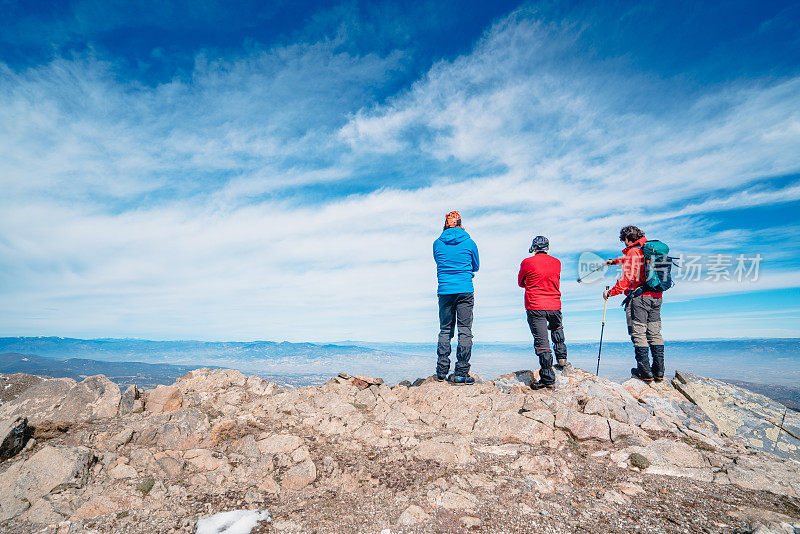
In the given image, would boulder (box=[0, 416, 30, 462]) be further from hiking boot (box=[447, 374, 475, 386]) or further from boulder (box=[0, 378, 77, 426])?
hiking boot (box=[447, 374, 475, 386])

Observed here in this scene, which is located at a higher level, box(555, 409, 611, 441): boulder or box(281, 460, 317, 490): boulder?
box(555, 409, 611, 441): boulder

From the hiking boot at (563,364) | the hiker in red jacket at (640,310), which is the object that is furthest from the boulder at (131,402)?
the hiker in red jacket at (640,310)

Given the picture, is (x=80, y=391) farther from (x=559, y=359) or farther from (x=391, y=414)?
(x=559, y=359)

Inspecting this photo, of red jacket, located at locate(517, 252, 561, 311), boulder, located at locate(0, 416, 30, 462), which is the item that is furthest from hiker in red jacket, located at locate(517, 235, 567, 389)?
boulder, located at locate(0, 416, 30, 462)

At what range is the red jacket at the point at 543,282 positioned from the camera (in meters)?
9.08

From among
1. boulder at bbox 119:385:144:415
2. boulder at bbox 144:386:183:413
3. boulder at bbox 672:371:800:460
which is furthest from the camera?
boulder at bbox 672:371:800:460

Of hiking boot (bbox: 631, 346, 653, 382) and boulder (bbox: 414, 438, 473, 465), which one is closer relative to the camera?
boulder (bbox: 414, 438, 473, 465)

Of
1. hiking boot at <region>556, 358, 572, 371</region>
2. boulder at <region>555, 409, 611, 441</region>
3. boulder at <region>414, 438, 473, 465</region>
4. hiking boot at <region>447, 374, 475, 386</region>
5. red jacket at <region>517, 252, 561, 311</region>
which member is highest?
red jacket at <region>517, 252, 561, 311</region>

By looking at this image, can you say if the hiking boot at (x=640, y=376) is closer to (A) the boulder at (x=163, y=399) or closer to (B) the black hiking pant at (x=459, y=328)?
(B) the black hiking pant at (x=459, y=328)

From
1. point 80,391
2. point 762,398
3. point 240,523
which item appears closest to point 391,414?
point 240,523

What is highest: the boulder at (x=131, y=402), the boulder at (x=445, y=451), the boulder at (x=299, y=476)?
the boulder at (x=131, y=402)

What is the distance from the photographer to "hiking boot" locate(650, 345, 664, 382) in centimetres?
943

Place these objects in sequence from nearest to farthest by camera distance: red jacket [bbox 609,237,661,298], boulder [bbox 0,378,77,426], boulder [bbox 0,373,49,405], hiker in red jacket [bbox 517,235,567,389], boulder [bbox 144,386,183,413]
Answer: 1. boulder [bbox 0,378,77,426]
2. boulder [bbox 0,373,49,405]
3. boulder [bbox 144,386,183,413]
4. hiker in red jacket [bbox 517,235,567,389]
5. red jacket [bbox 609,237,661,298]

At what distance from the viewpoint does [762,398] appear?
8.99m
